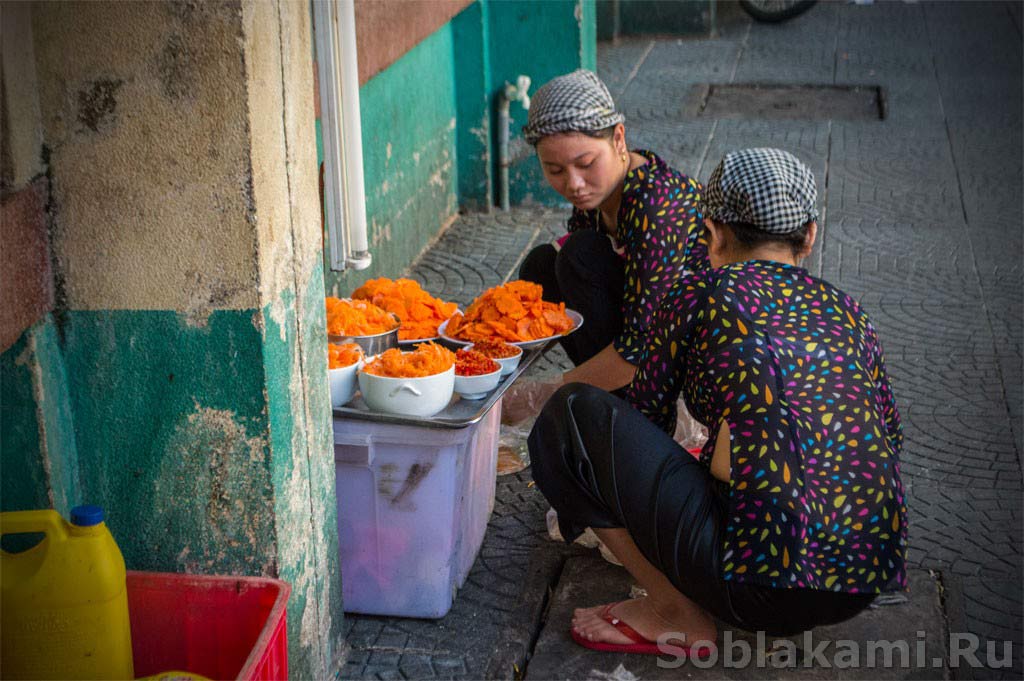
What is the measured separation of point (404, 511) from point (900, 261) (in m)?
3.84

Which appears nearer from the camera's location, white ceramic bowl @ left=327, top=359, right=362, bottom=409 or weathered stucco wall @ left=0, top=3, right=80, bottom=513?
weathered stucco wall @ left=0, top=3, right=80, bottom=513

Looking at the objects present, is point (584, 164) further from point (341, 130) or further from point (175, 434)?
point (175, 434)

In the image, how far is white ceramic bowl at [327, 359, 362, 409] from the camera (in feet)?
9.92

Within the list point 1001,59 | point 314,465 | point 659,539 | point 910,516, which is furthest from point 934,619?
point 1001,59

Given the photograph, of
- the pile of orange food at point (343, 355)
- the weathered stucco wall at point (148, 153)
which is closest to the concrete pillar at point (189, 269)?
the weathered stucco wall at point (148, 153)

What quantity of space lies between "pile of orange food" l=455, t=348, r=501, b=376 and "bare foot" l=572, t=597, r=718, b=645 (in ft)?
2.33

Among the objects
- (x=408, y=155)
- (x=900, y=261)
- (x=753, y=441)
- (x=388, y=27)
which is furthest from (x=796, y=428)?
(x=900, y=261)

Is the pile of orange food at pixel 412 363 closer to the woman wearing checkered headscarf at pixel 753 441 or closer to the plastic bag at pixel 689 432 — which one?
the woman wearing checkered headscarf at pixel 753 441

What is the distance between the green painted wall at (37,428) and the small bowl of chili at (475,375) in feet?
3.31

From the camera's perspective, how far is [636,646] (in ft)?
9.93

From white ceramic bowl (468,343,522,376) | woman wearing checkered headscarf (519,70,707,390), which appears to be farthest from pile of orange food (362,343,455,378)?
woman wearing checkered headscarf (519,70,707,390)

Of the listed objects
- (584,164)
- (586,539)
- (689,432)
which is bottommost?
(586,539)

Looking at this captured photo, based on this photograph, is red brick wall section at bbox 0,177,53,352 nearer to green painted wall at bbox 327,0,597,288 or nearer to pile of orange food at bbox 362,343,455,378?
pile of orange food at bbox 362,343,455,378

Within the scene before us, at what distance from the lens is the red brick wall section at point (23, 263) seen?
227 cm
